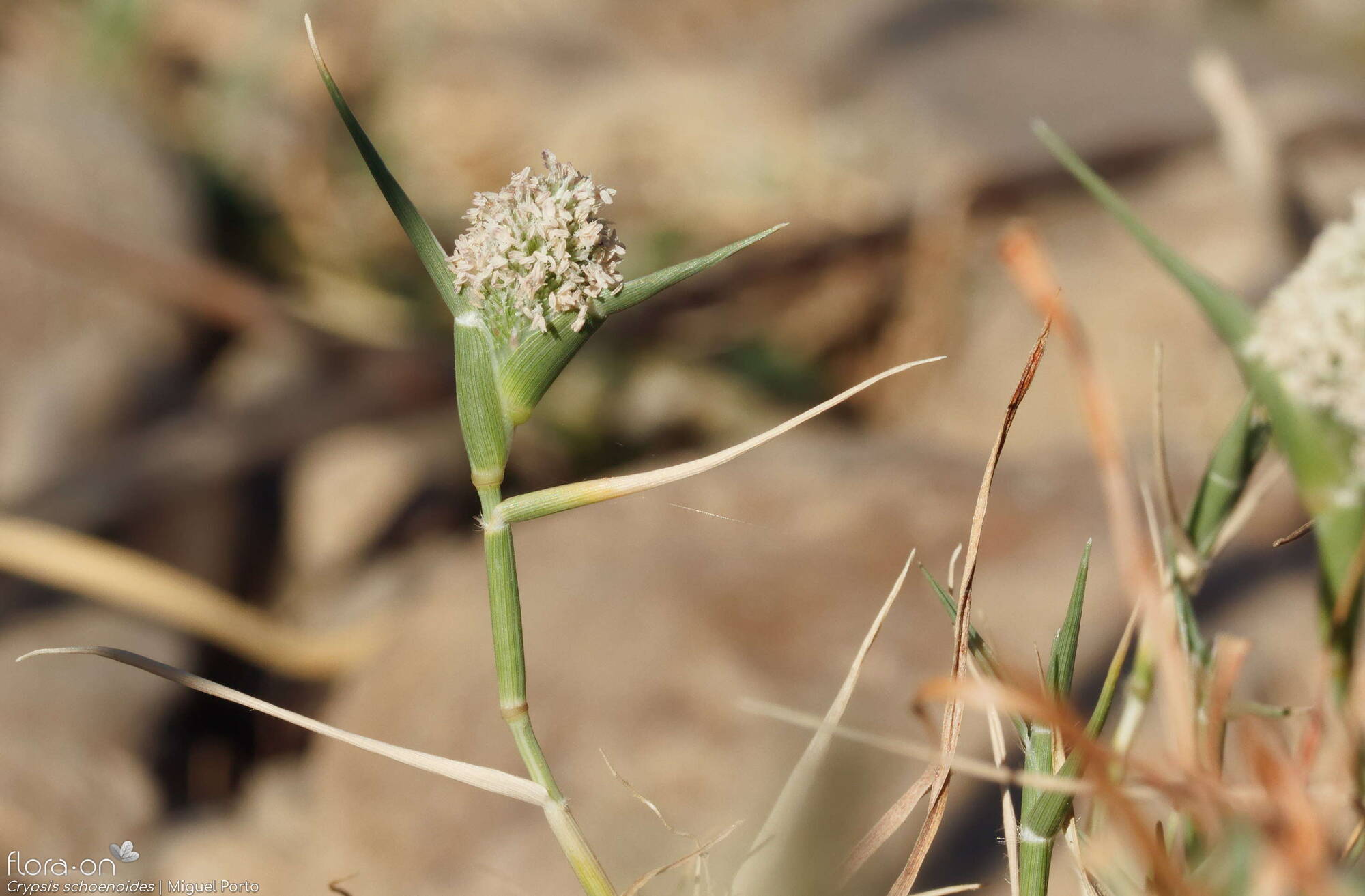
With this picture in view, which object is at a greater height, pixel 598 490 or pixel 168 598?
pixel 168 598

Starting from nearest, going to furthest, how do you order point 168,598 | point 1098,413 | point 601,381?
point 1098,413, point 168,598, point 601,381

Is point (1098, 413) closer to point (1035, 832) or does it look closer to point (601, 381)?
point (1035, 832)

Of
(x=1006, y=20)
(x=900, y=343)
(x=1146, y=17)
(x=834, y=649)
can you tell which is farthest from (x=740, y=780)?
(x=1146, y=17)

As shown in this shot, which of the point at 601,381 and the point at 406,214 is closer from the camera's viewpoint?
the point at 406,214

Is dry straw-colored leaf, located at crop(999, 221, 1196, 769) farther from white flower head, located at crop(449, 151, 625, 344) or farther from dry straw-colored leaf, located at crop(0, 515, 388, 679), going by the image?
dry straw-colored leaf, located at crop(0, 515, 388, 679)

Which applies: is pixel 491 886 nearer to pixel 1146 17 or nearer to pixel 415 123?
pixel 415 123

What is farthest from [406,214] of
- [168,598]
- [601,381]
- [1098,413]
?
[601,381]

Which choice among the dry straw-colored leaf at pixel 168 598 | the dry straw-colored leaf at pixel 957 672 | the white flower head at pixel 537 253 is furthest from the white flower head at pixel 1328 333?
the dry straw-colored leaf at pixel 168 598

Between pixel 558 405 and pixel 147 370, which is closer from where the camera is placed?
pixel 147 370
